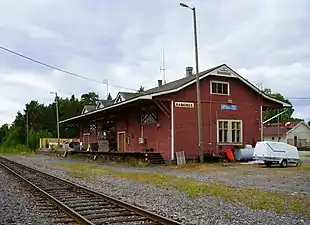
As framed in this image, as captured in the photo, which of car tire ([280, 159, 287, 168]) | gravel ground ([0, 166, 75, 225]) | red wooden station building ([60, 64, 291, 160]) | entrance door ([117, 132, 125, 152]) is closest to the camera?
Answer: gravel ground ([0, 166, 75, 225])

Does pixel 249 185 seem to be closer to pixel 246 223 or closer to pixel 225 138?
pixel 246 223

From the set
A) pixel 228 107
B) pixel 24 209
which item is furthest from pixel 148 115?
pixel 24 209

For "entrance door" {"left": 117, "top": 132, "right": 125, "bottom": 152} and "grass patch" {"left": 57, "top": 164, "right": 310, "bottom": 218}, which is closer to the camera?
"grass patch" {"left": 57, "top": 164, "right": 310, "bottom": 218}

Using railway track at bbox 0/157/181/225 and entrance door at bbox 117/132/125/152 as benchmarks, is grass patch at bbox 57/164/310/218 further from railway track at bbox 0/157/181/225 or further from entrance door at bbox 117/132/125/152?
entrance door at bbox 117/132/125/152

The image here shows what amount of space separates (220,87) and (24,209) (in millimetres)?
20917

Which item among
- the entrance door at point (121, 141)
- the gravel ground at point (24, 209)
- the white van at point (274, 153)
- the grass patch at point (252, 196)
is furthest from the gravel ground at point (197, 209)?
the entrance door at point (121, 141)

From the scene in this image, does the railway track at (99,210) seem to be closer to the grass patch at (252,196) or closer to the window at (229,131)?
the grass patch at (252,196)

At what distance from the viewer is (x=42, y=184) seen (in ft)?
49.5

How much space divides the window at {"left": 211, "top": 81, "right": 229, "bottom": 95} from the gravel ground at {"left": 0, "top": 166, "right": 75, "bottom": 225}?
1739cm

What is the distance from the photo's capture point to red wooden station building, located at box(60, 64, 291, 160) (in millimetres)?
26484

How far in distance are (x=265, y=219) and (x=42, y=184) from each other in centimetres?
906

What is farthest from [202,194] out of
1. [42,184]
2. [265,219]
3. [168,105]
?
[168,105]

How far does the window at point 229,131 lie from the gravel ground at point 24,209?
17012mm

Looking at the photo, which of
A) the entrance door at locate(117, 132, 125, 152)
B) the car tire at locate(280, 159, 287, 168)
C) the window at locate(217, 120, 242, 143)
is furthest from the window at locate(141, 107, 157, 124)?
the car tire at locate(280, 159, 287, 168)
